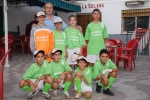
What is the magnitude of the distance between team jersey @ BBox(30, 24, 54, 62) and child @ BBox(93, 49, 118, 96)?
973 millimetres

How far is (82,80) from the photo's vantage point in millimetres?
5035

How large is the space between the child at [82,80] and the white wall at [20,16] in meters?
11.6

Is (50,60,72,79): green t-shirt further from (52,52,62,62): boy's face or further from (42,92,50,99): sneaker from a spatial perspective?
(42,92,50,99): sneaker

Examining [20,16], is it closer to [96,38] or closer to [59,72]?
[96,38]

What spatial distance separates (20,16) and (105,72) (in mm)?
12466

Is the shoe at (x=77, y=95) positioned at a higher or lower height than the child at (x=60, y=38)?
lower

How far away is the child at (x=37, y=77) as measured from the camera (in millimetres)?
4672

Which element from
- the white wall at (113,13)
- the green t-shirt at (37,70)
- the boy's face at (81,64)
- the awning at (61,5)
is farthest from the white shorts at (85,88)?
the white wall at (113,13)

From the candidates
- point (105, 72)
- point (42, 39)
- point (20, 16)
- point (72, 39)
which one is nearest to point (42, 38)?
point (42, 39)

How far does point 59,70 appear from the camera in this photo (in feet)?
16.6

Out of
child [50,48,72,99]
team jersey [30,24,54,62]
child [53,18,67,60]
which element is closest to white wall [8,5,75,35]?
child [53,18,67,60]

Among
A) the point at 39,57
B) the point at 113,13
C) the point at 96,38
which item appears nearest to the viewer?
the point at 39,57

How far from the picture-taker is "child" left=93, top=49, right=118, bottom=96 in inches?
201

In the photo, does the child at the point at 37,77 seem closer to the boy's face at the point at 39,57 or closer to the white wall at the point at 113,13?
the boy's face at the point at 39,57
